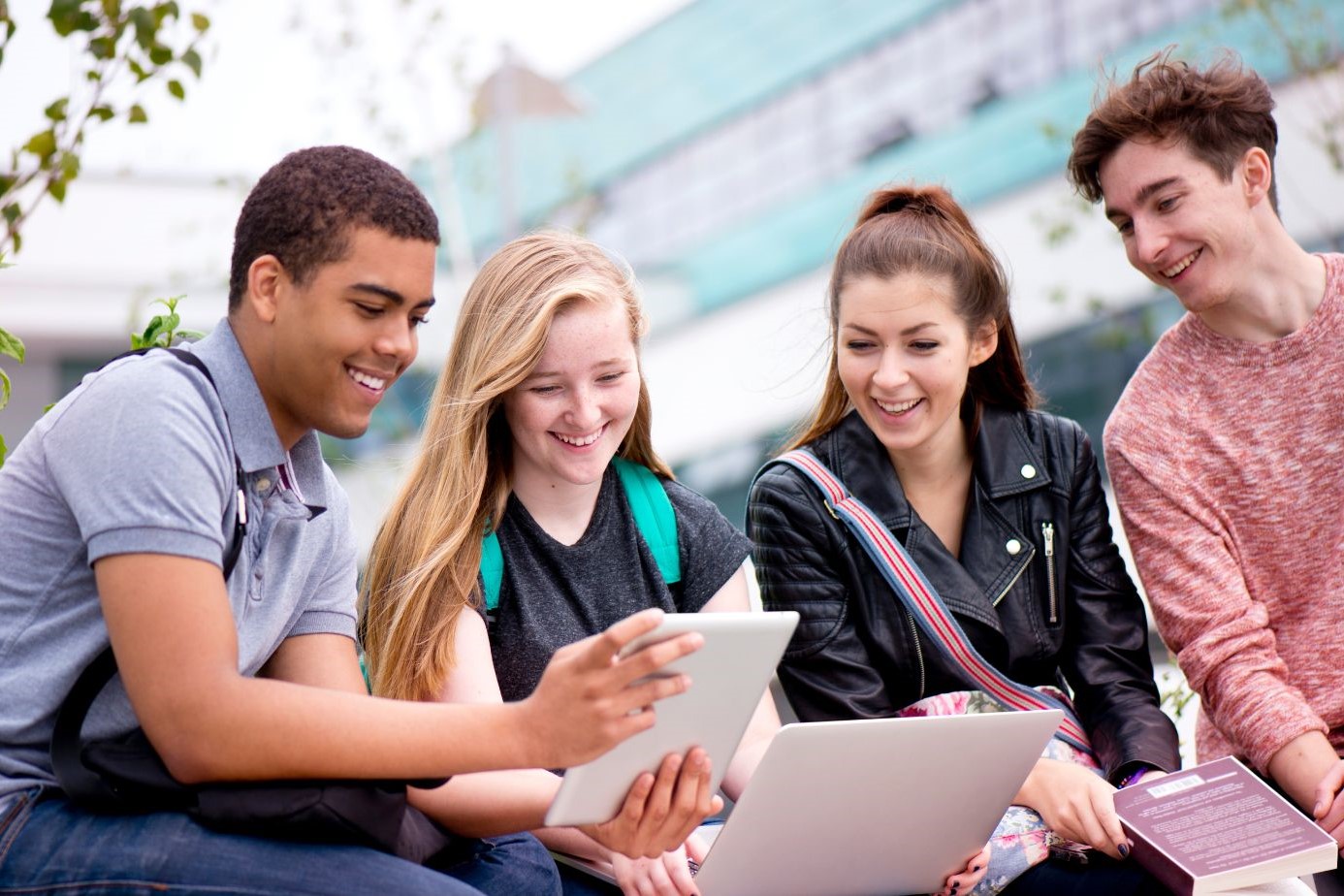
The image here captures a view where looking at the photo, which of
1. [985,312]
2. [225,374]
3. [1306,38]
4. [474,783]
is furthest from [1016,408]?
[1306,38]

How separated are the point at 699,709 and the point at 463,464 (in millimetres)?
812

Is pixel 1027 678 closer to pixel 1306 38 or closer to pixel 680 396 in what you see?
pixel 1306 38

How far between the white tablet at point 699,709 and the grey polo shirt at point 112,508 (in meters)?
0.48

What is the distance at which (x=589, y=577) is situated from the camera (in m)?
2.48

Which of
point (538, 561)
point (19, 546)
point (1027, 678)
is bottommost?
point (1027, 678)

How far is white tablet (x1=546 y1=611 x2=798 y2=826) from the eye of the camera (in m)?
1.63

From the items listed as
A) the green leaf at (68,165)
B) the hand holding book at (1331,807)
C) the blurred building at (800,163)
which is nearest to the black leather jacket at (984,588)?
the hand holding book at (1331,807)

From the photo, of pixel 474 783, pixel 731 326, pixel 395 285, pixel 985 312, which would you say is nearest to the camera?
pixel 395 285

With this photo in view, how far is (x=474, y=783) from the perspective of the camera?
201 cm

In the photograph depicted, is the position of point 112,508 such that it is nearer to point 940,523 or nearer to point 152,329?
point 152,329

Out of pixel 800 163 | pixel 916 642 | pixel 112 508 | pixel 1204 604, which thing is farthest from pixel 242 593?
pixel 800 163

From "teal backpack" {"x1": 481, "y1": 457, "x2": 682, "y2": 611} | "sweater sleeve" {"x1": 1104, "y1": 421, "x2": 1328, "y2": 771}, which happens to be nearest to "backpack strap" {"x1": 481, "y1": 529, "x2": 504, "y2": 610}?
"teal backpack" {"x1": 481, "y1": 457, "x2": 682, "y2": 611}

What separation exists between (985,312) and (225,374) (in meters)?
1.43

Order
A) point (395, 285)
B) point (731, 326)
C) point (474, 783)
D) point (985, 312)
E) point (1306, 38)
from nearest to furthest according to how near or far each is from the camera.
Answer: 1. point (395, 285)
2. point (474, 783)
3. point (985, 312)
4. point (1306, 38)
5. point (731, 326)
